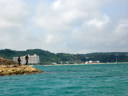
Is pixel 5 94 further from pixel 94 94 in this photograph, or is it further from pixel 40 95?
pixel 94 94

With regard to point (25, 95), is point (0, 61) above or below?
above

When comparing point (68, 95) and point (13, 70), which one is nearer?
point (68, 95)

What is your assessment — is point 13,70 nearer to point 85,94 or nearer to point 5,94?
point 5,94

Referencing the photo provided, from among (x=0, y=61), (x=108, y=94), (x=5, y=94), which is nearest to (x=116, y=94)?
(x=108, y=94)

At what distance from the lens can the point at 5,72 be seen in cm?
7906

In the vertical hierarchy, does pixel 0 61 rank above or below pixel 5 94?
above

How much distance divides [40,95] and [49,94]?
1446 millimetres

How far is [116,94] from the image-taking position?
33.0m

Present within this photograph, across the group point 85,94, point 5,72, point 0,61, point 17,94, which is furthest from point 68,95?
point 0,61

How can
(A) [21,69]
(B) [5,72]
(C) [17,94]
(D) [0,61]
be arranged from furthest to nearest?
1. (D) [0,61]
2. (A) [21,69]
3. (B) [5,72]
4. (C) [17,94]

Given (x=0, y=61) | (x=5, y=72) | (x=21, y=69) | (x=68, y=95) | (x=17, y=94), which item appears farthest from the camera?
(x=0, y=61)

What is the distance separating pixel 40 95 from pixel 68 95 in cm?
406

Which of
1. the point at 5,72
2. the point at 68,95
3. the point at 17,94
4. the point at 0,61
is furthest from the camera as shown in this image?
the point at 0,61

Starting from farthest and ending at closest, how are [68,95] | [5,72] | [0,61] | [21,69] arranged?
1. [0,61]
2. [21,69]
3. [5,72]
4. [68,95]
